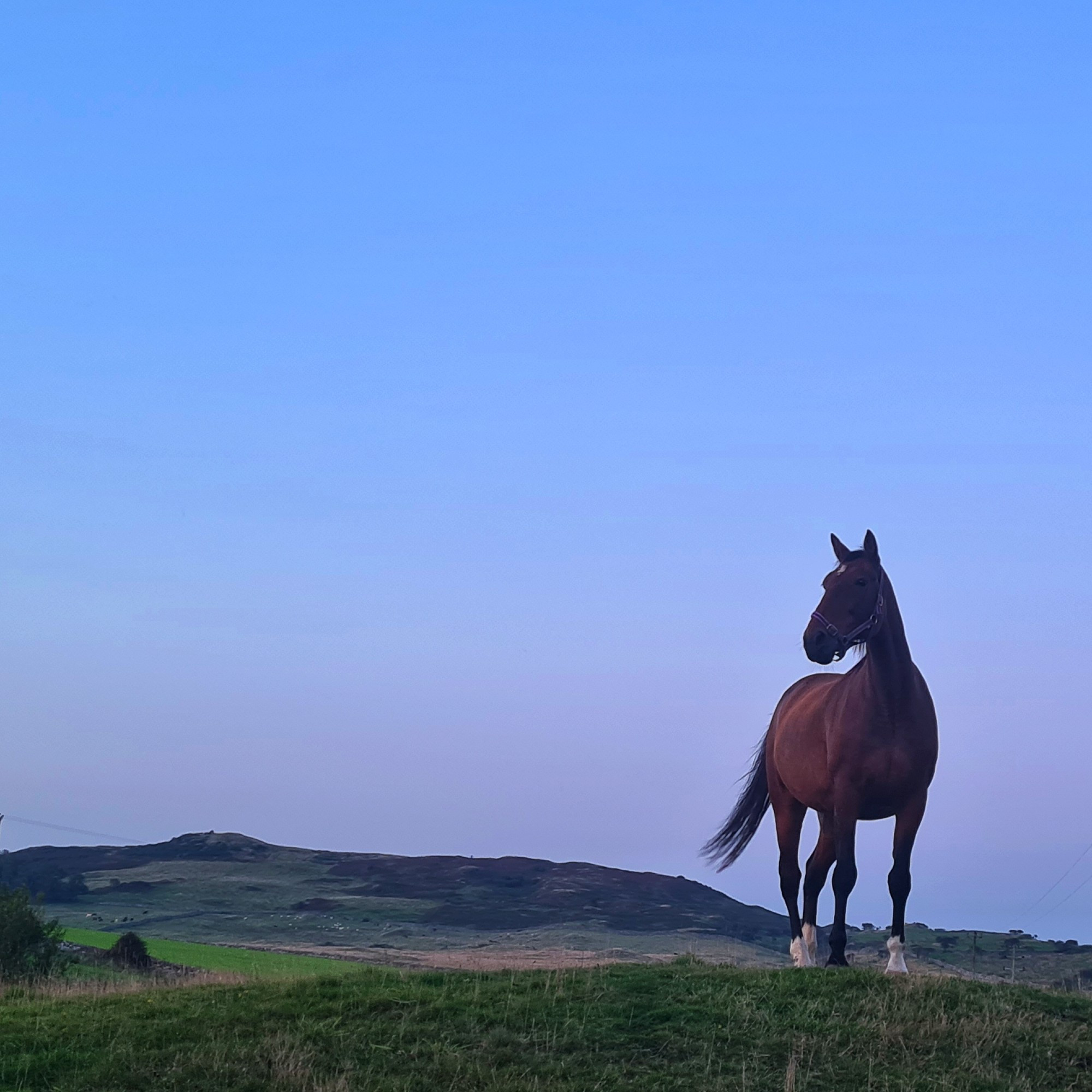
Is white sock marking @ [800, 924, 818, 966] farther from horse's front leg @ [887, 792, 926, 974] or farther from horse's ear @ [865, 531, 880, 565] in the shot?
horse's ear @ [865, 531, 880, 565]

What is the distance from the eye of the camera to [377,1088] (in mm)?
8367

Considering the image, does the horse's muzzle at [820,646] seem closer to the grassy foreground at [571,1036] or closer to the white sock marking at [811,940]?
the grassy foreground at [571,1036]

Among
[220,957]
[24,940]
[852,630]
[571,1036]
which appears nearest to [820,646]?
[852,630]

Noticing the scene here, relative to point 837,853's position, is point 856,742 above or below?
above

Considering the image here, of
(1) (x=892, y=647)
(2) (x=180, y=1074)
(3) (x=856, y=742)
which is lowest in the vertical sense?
(2) (x=180, y=1074)

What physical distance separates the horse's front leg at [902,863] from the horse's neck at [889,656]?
3.53 ft

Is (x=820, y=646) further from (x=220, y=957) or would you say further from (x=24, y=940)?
(x=220, y=957)

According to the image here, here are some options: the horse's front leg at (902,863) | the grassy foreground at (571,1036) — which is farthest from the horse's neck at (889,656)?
the grassy foreground at (571,1036)

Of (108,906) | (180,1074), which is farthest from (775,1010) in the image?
(108,906)

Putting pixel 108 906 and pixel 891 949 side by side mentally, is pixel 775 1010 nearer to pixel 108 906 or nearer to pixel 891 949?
pixel 891 949

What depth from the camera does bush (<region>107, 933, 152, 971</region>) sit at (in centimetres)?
2127

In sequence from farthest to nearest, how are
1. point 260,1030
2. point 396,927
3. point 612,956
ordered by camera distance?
point 396,927
point 612,956
point 260,1030

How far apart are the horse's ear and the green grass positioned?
795 centimetres

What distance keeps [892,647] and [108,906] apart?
3420cm
